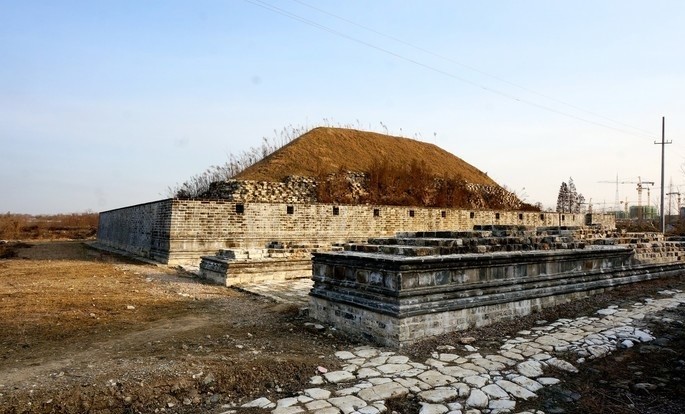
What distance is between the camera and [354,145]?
101ft

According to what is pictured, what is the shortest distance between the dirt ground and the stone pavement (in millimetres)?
161

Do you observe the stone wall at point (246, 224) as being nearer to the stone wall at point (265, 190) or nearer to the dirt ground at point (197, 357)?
the stone wall at point (265, 190)

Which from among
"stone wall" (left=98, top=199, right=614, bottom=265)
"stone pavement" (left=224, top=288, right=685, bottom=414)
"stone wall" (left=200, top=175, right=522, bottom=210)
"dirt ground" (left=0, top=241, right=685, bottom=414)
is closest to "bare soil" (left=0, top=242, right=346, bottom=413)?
"dirt ground" (left=0, top=241, right=685, bottom=414)

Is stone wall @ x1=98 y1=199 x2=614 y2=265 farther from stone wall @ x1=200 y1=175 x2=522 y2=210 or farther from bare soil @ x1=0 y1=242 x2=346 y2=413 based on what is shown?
bare soil @ x1=0 y1=242 x2=346 y2=413

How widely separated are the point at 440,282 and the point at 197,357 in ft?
9.69

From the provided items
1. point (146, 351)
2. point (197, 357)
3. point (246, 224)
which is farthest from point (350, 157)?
point (197, 357)

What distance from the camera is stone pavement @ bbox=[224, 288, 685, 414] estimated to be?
3.57 metres

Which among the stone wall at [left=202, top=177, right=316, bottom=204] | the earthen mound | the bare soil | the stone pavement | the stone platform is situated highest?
the earthen mound

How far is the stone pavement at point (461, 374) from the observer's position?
3568 mm

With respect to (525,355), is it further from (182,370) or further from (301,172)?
(301,172)

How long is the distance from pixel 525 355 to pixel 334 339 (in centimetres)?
218

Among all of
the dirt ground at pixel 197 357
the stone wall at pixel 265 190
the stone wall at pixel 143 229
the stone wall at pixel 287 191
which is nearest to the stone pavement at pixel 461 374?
the dirt ground at pixel 197 357

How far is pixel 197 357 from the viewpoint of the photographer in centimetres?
458

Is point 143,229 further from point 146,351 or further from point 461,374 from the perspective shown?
point 461,374
